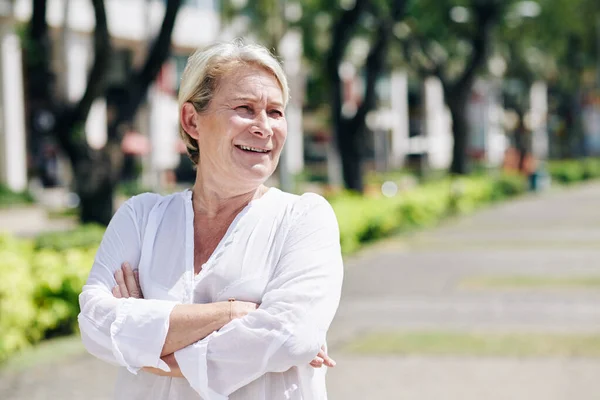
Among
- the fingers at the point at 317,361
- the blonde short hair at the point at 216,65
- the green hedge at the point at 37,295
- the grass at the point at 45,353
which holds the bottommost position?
the grass at the point at 45,353

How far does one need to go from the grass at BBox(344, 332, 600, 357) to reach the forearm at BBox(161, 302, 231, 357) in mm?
6343

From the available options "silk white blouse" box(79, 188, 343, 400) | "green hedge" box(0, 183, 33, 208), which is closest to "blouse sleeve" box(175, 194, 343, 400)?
"silk white blouse" box(79, 188, 343, 400)

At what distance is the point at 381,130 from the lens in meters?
59.2

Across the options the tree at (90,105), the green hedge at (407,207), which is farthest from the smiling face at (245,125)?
the green hedge at (407,207)

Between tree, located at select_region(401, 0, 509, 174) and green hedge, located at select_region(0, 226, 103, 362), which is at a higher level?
tree, located at select_region(401, 0, 509, 174)

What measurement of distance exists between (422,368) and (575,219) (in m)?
17.3

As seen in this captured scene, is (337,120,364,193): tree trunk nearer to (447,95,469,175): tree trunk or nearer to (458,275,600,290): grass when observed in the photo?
(458,275,600,290): grass

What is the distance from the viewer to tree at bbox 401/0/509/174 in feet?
94.4

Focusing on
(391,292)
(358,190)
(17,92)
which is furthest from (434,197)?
(17,92)

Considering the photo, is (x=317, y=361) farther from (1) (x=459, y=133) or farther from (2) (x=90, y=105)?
(1) (x=459, y=133)

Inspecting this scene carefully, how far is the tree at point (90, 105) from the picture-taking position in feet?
46.1

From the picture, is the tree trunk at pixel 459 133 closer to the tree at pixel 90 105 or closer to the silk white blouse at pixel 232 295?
the tree at pixel 90 105

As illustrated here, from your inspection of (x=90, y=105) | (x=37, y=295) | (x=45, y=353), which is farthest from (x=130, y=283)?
(x=90, y=105)

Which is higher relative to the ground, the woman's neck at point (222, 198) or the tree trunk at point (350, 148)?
the woman's neck at point (222, 198)
